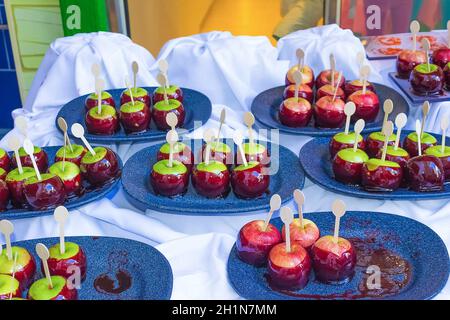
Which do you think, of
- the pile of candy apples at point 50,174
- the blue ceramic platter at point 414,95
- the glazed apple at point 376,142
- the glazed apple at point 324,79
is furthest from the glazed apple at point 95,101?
the blue ceramic platter at point 414,95

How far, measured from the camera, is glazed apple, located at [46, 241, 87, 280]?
960 millimetres

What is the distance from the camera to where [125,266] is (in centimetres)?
102

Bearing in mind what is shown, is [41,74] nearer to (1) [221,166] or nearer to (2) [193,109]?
(2) [193,109]

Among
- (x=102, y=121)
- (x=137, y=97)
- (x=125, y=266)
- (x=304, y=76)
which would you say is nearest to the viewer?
(x=125, y=266)

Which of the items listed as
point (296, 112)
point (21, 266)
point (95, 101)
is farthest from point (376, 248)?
point (95, 101)

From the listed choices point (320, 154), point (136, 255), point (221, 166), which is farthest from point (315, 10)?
point (136, 255)

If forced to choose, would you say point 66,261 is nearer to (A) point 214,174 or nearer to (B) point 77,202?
(B) point 77,202

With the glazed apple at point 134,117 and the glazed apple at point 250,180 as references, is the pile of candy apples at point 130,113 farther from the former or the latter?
the glazed apple at point 250,180

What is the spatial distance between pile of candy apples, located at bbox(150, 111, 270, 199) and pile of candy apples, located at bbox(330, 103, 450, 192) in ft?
0.58

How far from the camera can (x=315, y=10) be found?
298cm

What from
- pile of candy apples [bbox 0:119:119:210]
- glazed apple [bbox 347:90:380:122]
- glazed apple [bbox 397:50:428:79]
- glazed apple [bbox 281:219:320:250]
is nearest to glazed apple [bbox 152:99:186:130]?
pile of candy apples [bbox 0:119:119:210]

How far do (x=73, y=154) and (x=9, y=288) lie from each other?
1.50ft

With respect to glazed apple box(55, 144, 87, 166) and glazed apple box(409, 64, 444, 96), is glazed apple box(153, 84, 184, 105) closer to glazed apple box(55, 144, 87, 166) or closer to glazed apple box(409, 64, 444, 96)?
glazed apple box(55, 144, 87, 166)

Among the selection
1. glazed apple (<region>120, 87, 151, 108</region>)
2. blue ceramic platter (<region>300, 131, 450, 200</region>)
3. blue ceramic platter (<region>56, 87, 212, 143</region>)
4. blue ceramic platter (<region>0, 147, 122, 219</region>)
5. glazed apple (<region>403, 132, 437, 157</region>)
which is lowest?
blue ceramic platter (<region>0, 147, 122, 219</region>)
